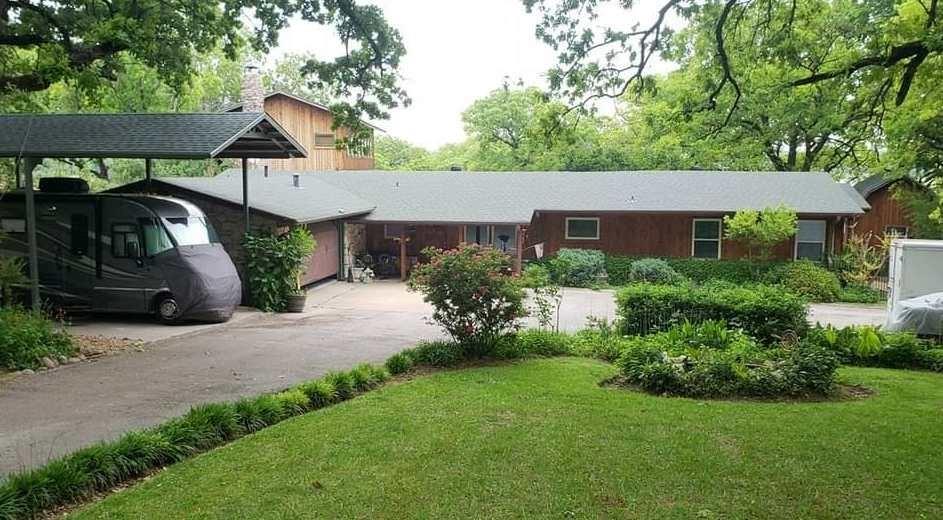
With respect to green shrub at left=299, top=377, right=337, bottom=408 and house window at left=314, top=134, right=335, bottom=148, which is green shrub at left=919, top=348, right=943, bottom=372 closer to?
green shrub at left=299, top=377, right=337, bottom=408

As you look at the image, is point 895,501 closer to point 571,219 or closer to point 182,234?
point 182,234

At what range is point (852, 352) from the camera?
10906mm

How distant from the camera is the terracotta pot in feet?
53.5

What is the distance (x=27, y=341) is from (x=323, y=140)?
25.9 metres

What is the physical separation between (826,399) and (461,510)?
18.3ft

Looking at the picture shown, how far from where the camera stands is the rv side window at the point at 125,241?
45.5 feet

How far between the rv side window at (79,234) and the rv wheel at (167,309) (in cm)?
194

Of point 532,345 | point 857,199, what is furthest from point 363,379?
point 857,199

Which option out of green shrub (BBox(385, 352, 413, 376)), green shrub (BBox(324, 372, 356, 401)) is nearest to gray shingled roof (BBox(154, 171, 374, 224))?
green shrub (BBox(385, 352, 413, 376))

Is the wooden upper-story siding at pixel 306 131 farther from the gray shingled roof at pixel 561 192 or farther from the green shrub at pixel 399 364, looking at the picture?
the green shrub at pixel 399 364

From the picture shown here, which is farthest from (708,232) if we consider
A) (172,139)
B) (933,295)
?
(172,139)

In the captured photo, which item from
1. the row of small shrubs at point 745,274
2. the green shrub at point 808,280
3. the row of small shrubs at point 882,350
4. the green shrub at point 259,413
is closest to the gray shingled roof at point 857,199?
the row of small shrubs at point 745,274

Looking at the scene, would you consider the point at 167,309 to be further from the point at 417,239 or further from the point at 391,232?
the point at 417,239

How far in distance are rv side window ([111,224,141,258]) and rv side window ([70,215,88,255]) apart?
0.60 metres
